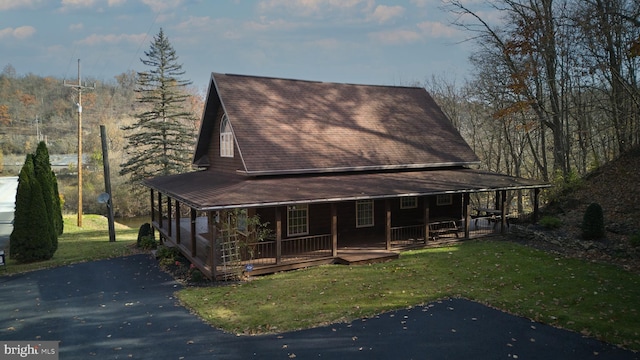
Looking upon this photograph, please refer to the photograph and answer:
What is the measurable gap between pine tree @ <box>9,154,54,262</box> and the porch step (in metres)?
12.9

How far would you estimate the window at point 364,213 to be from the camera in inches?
Answer: 695

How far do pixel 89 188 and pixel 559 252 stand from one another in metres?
44.4

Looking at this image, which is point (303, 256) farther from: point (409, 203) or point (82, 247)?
point (82, 247)

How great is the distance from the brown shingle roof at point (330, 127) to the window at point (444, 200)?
152 cm

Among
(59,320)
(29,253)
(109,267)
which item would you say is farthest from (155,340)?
(29,253)

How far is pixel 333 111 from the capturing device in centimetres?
2036

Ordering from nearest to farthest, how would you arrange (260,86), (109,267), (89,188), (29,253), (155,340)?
1. (155,340)
2. (109,267)
3. (29,253)
4. (260,86)
5. (89,188)

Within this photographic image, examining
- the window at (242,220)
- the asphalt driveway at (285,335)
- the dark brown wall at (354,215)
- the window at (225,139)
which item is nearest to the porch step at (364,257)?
the dark brown wall at (354,215)

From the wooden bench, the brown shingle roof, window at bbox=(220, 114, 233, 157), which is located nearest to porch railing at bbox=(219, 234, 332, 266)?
the brown shingle roof

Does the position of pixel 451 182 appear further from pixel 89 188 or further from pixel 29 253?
pixel 89 188

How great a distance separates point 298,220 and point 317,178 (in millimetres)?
1926

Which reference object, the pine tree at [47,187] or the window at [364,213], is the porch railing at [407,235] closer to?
the window at [364,213]

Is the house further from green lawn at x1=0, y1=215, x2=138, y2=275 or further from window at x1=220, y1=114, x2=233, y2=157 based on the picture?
green lawn at x1=0, y1=215, x2=138, y2=275

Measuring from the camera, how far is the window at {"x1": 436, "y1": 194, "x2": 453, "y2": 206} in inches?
776
